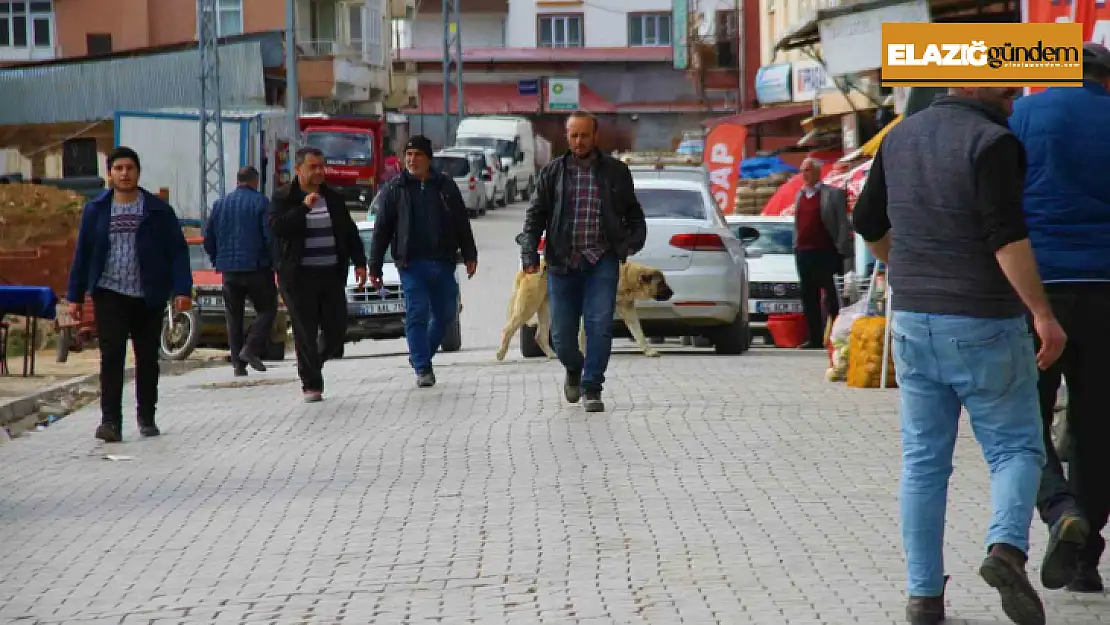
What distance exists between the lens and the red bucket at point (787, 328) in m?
21.6

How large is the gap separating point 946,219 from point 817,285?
13.6 metres

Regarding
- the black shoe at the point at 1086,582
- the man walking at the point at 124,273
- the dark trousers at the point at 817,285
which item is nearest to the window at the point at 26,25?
the dark trousers at the point at 817,285

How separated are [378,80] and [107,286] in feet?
220

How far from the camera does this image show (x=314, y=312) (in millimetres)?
14477

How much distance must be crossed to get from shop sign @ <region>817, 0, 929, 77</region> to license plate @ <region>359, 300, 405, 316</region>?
535cm

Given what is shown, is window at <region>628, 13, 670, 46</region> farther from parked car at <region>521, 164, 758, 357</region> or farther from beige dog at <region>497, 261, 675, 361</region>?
beige dog at <region>497, 261, 675, 361</region>

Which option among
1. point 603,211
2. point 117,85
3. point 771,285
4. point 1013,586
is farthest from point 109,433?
point 117,85

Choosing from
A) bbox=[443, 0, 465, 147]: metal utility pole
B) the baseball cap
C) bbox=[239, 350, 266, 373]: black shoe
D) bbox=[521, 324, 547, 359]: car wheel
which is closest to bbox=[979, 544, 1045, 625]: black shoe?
the baseball cap

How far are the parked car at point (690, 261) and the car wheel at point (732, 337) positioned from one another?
0.5 inches

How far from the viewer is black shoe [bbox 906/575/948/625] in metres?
6.11

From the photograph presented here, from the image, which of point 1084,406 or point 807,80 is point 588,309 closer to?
point 1084,406

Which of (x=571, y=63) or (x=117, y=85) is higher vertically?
(x=571, y=63)

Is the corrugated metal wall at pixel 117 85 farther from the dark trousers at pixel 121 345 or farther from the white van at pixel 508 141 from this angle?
the dark trousers at pixel 121 345

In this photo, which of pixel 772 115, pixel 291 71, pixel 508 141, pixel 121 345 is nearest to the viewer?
pixel 121 345
